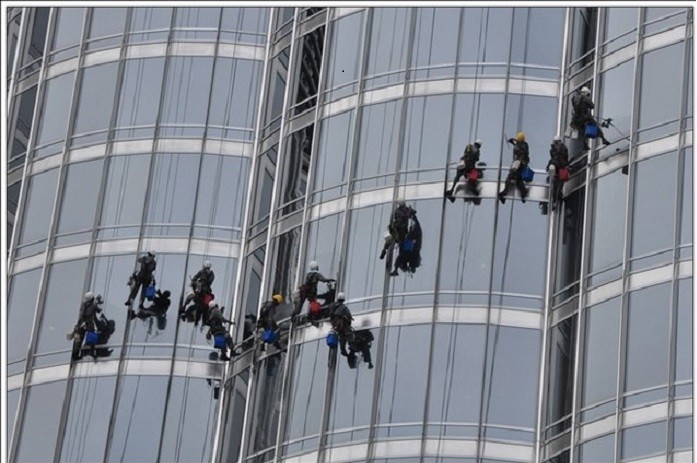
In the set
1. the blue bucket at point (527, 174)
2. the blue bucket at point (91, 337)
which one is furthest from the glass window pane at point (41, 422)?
the blue bucket at point (527, 174)

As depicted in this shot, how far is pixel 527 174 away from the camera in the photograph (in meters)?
61.1

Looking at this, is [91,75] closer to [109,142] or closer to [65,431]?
[109,142]

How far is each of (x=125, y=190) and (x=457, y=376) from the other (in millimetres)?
12982

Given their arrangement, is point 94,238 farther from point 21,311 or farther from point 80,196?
point 21,311

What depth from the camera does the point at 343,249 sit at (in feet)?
203

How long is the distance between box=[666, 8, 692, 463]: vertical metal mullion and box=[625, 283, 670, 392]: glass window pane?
0.56 feet

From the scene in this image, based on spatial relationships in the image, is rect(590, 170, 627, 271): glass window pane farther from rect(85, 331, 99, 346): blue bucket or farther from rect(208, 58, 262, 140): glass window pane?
rect(85, 331, 99, 346): blue bucket

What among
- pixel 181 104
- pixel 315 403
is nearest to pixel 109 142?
pixel 181 104

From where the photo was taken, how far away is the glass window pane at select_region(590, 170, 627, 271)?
5872 centimetres

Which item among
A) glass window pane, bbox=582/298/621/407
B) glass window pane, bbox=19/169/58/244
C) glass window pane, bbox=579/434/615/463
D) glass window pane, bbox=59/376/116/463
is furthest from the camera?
glass window pane, bbox=19/169/58/244

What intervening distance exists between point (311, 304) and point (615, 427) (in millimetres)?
9581

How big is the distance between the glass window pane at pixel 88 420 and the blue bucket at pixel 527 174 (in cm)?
1253

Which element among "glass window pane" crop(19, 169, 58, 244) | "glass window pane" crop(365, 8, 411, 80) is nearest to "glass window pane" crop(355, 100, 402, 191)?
"glass window pane" crop(365, 8, 411, 80)

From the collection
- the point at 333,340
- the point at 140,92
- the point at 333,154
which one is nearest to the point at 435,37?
the point at 333,154
